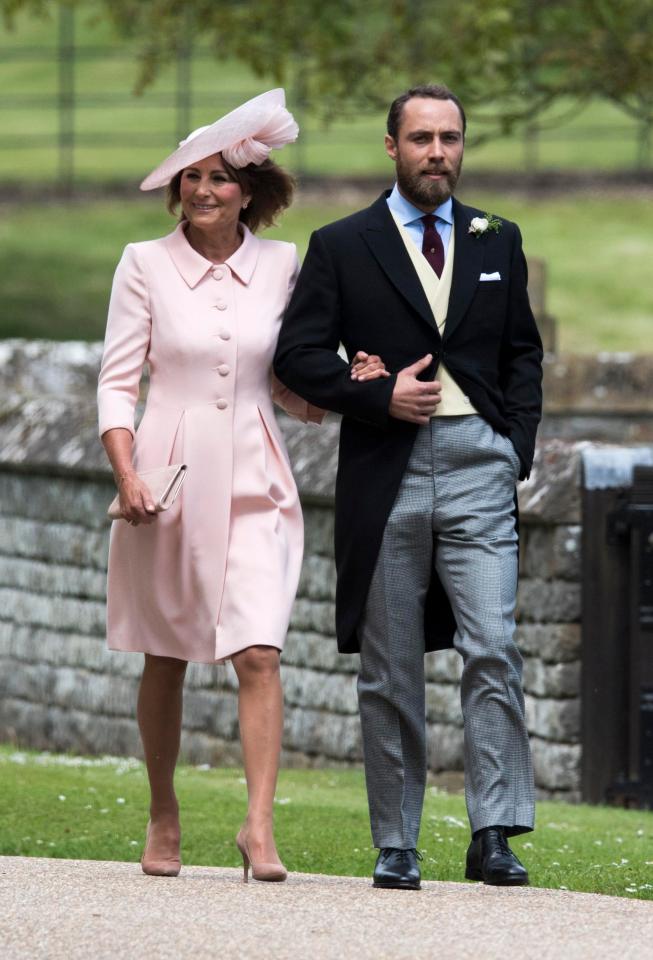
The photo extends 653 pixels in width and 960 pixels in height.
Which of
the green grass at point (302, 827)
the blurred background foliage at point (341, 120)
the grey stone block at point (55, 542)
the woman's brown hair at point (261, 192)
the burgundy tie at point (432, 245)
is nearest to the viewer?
the burgundy tie at point (432, 245)

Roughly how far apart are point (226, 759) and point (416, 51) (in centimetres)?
726

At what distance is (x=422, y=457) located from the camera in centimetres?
573

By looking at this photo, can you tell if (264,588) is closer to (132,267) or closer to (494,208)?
(132,267)

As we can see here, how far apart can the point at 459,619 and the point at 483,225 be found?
1.01 m

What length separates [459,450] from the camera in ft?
18.8

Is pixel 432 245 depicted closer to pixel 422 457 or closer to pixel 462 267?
pixel 462 267

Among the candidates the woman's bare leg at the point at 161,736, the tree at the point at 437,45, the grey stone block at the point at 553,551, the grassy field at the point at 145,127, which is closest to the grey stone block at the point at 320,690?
the grey stone block at the point at 553,551

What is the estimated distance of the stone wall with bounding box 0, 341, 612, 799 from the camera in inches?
364

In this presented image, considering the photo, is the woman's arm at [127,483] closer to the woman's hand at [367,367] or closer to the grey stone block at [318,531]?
the woman's hand at [367,367]

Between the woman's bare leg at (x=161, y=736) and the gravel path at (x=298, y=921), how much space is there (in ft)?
0.84

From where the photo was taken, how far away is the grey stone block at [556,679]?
924 centimetres

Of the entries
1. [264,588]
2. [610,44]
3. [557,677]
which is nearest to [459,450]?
[264,588]

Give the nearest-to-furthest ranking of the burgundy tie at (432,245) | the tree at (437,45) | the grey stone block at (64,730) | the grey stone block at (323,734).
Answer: the burgundy tie at (432,245) < the grey stone block at (323,734) < the grey stone block at (64,730) < the tree at (437,45)

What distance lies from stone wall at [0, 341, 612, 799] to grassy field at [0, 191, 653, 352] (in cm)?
1091
